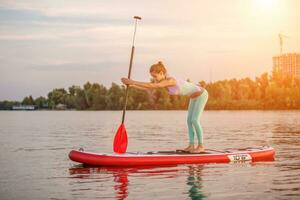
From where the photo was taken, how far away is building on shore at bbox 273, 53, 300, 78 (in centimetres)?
11886

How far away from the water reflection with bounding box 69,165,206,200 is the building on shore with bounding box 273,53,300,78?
10554 centimetres

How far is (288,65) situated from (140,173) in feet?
364

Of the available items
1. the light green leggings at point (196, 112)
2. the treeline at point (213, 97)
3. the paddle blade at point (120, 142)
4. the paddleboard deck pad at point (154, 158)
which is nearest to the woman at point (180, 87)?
the light green leggings at point (196, 112)

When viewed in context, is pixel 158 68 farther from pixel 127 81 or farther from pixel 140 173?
pixel 140 173

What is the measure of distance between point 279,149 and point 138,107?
112m

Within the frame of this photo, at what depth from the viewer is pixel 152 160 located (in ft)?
51.0

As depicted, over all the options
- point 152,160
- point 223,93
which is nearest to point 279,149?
point 152,160

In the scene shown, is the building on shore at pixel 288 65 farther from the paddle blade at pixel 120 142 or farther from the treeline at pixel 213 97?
the paddle blade at pixel 120 142

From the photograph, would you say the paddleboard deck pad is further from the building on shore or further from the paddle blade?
the building on shore

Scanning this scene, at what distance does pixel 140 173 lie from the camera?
47.6 feet

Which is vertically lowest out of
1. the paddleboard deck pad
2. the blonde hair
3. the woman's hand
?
the paddleboard deck pad

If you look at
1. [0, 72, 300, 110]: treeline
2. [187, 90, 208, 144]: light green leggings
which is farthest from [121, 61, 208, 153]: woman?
[0, 72, 300, 110]: treeline

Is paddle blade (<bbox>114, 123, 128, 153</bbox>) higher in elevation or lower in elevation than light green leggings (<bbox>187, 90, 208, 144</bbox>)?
lower

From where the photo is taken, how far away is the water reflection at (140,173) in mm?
12805
